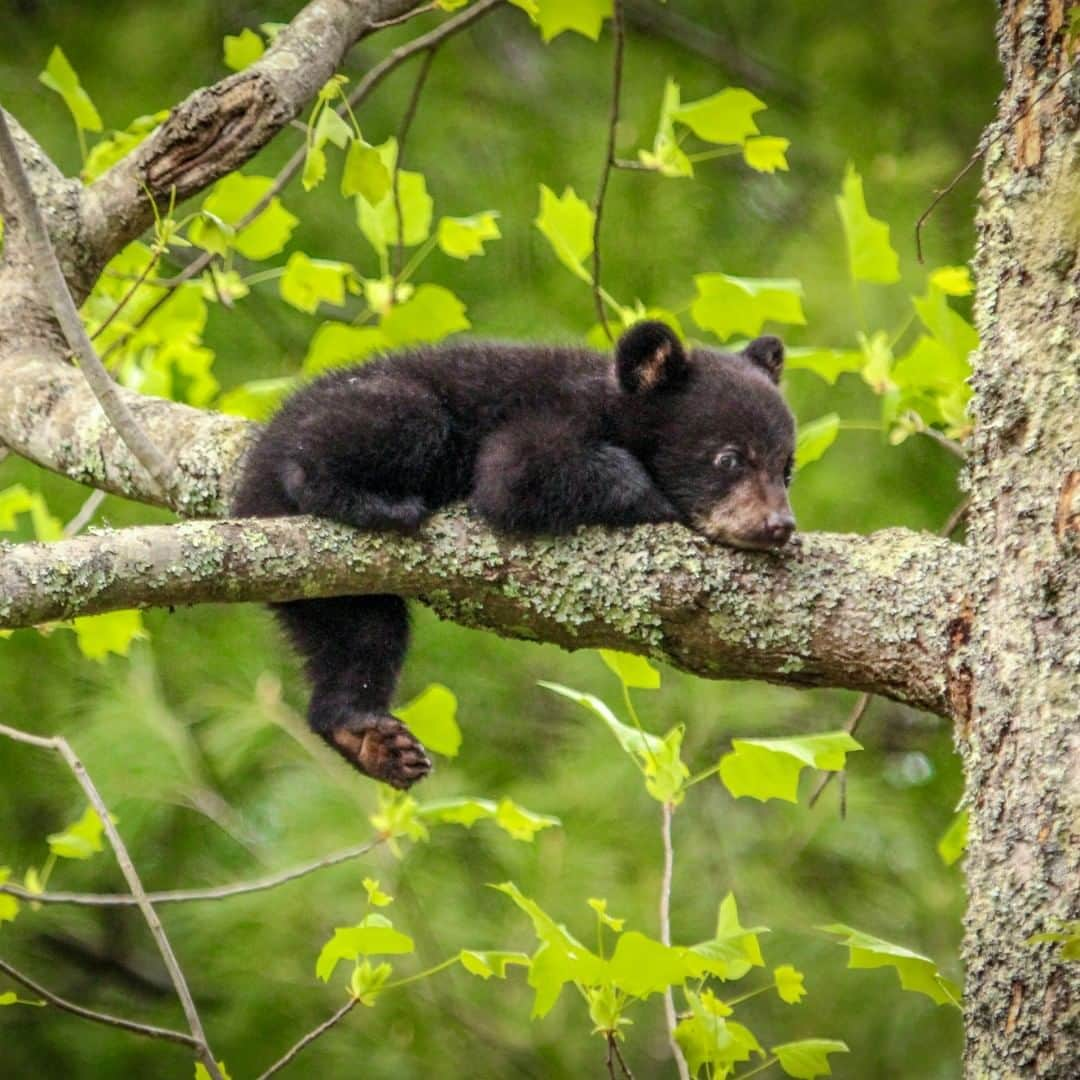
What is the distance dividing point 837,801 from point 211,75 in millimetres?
3355

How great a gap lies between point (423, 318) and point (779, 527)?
Result: 1154 millimetres

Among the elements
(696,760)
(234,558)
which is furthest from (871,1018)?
(234,558)

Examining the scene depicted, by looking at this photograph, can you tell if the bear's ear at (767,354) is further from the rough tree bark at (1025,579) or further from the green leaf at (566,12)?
the rough tree bark at (1025,579)

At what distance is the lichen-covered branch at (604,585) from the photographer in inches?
102

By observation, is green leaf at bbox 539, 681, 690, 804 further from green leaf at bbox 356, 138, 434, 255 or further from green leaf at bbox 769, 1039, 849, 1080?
green leaf at bbox 356, 138, 434, 255

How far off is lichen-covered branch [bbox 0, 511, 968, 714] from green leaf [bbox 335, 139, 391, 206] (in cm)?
60

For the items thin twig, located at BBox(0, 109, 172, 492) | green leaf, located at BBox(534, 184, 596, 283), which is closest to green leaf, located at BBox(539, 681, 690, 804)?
thin twig, located at BBox(0, 109, 172, 492)

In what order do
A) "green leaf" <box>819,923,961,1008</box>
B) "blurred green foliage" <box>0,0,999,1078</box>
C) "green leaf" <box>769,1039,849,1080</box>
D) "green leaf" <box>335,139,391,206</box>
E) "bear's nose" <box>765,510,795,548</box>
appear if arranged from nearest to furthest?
"green leaf" <box>819,923,961,1008</box>, "green leaf" <box>769,1039,849,1080</box>, "green leaf" <box>335,139,391,206</box>, "bear's nose" <box>765,510,795,548</box>, "blurred green foliage" <box>0,0,999,1078</box>

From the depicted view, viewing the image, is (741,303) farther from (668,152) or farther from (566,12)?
(566,12)

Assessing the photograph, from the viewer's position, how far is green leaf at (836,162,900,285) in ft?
10.8

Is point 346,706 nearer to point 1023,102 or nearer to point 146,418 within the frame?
point 146,418

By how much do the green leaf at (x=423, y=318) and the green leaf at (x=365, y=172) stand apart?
896 millimetres

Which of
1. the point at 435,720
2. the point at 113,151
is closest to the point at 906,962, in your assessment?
the point at 435,720

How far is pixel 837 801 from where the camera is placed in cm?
525
